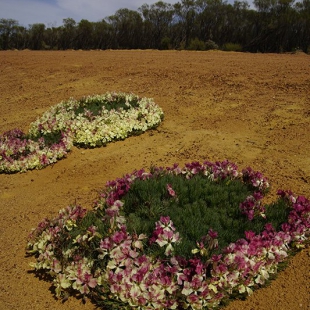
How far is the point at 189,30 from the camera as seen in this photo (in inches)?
995

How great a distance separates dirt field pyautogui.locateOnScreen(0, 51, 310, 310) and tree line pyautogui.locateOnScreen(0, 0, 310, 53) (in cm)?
885

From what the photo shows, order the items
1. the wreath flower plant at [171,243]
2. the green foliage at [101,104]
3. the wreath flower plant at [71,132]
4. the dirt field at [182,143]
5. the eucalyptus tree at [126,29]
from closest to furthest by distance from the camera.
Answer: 1. the wreath flower plant at [171,243]
2. the dirt field at [182,143]
3. the wreath flower plant at [71,132]
4. the green foliage at [101,104]
5. the eucalyptus tree at [126,29]

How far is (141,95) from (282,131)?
3.63 meters

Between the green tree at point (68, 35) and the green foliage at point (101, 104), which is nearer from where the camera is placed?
the green foliage at point (101, 104)

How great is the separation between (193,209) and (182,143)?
238cm

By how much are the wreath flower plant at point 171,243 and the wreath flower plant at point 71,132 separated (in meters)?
2.25

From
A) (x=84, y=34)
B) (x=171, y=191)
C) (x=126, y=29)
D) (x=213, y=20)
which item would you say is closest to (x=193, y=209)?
(x=171, y=191)

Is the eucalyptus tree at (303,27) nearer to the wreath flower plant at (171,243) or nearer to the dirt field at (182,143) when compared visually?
the dirt field at (182,143)

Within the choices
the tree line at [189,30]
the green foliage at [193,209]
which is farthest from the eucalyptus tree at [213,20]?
the green foliage at [193,209]

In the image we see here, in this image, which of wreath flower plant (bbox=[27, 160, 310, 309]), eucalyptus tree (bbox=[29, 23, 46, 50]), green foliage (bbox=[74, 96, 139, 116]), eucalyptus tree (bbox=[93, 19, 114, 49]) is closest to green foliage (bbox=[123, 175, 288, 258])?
wreath flower plant (bbox=[27, 160, 310, 309])

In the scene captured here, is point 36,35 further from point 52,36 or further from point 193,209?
point 193,209

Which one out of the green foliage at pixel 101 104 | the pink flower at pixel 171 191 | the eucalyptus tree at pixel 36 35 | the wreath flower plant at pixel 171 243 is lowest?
the wreath flower plant at pixel 171 243

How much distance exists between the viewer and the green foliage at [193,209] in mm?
3520

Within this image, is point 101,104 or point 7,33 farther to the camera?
point 7,33
